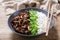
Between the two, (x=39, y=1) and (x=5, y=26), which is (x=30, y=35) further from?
(x=39, y=1)

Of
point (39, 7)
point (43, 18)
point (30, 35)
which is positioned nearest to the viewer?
point (30, 35)

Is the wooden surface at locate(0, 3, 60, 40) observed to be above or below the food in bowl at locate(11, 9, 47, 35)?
below

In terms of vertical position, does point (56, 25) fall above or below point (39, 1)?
below

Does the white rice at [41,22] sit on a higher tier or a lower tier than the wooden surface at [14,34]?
higher

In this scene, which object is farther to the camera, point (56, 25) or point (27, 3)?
point (27, 3)

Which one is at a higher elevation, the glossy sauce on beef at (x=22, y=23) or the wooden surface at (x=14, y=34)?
the glossy sauce on beef at (x=22, y=23)

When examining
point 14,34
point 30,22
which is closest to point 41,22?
point 30,22

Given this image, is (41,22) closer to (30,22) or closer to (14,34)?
(30,22)

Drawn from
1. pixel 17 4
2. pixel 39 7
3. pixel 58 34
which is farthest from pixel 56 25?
pixel 17 4
